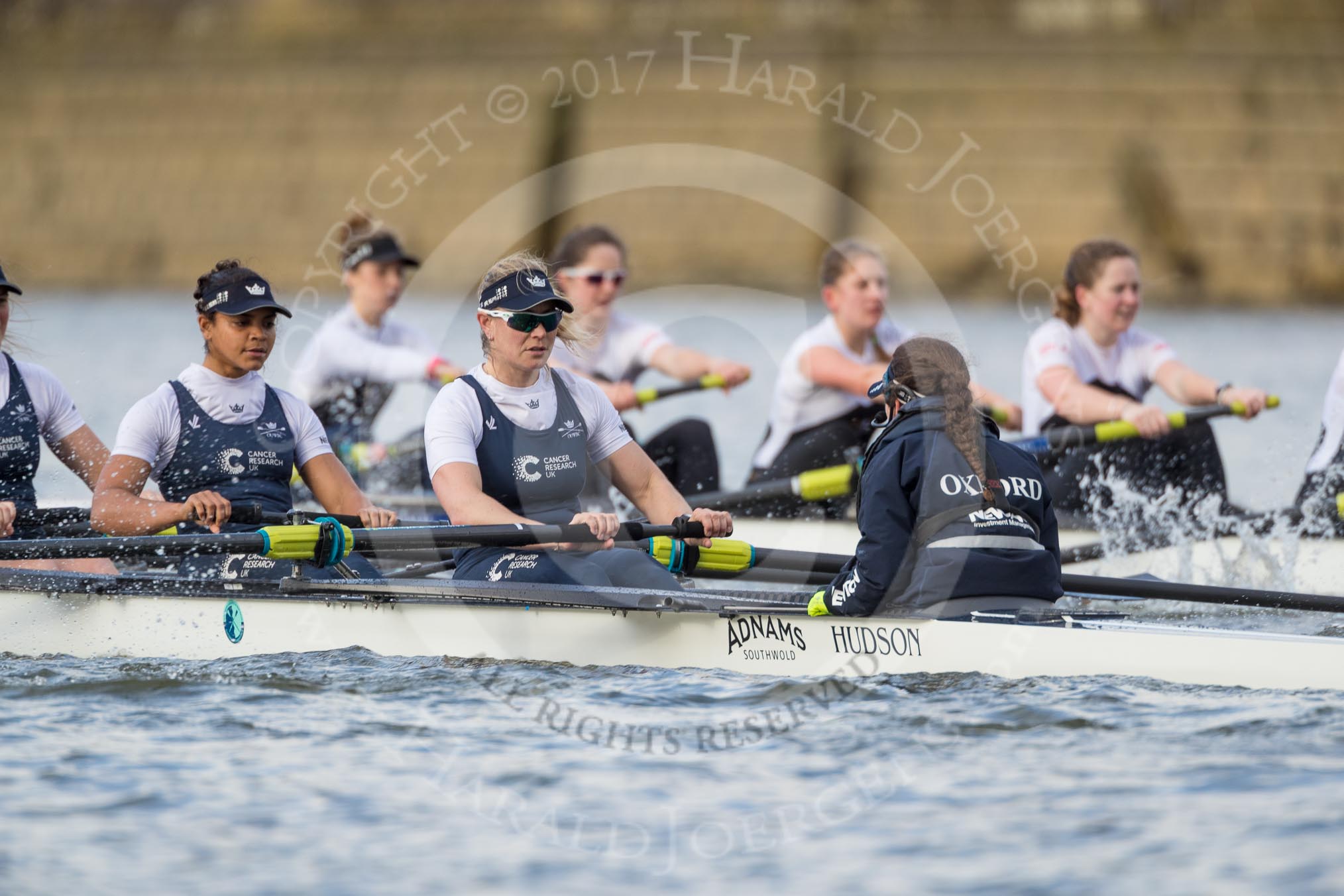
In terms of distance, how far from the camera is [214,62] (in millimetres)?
38969

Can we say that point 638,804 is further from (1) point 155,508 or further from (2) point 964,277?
(2) point 964,277

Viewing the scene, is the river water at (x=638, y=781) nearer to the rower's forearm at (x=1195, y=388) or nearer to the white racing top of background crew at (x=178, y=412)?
the white racing top of background crew at (x=178, y=412)

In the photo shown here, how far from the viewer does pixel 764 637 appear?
6.02 meters

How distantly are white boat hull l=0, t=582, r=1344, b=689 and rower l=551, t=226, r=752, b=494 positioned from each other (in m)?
3.21

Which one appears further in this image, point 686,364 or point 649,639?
point 686,364

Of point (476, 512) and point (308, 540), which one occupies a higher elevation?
point (476, 512)

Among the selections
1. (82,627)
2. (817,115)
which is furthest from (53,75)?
(82,627)

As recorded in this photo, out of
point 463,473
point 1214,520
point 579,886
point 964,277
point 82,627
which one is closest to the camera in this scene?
point 579,886

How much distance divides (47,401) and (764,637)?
350cm

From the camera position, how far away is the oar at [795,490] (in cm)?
866

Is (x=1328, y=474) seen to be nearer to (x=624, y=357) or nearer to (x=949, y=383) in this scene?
(x=949, y=383)

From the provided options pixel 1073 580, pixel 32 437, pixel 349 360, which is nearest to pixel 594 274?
pixel 349 360

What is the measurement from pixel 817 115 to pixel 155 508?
28.9 metres

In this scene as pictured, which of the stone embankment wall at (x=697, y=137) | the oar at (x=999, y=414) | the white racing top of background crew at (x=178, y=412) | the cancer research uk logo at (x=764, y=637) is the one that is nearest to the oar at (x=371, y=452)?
the oar at (x=999, y=414)
